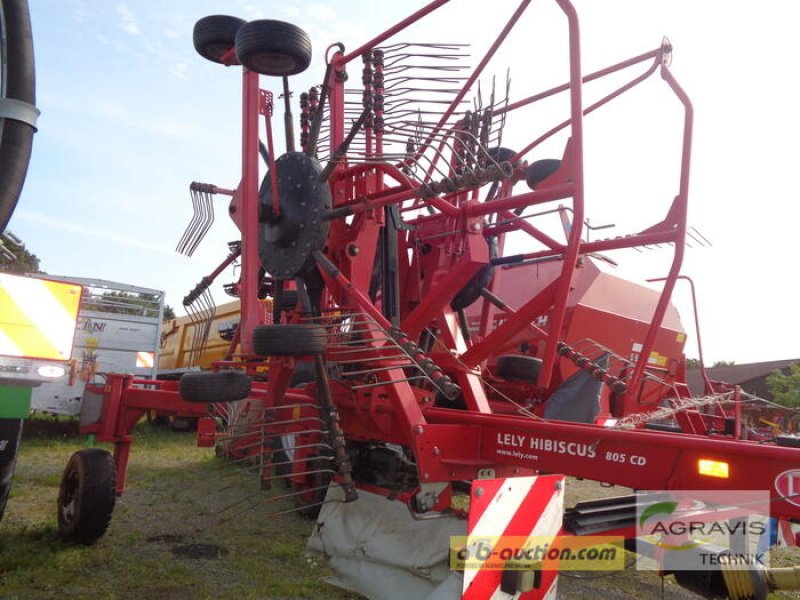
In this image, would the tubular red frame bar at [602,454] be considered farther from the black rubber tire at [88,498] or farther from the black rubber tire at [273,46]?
the black rubber tire at [88,498]

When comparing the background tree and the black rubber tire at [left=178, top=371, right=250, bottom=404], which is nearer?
the black rubber tire at [left=178, top=371, right=250, bottom=404]

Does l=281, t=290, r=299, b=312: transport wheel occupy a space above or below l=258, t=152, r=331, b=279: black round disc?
below

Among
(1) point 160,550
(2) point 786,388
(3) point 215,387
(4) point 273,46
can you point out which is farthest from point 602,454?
(2) point 786,388

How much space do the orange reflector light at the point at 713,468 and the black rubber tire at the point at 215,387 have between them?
2.04 meters

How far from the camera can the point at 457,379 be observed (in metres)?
3.47

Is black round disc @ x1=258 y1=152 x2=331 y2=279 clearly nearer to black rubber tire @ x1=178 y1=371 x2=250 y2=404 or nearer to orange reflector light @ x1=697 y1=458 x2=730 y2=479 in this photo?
black rubber tire @ x1=178 y1=371 x2=250 y2=404

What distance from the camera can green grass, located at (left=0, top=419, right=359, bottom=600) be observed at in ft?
11.0

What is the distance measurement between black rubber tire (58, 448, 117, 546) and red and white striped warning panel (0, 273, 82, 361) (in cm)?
168

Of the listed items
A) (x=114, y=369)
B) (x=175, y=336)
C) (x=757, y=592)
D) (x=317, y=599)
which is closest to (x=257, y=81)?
(x=317, y=599)

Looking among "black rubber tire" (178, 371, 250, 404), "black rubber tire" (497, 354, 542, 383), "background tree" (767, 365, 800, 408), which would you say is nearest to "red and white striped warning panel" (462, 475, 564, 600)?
"black rubber tire" (178, 371, 250, 404)

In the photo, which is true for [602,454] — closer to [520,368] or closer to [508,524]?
[508,524]

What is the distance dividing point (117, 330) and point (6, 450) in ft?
22.1

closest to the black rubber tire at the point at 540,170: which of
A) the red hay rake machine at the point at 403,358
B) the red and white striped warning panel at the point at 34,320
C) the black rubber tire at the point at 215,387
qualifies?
the red hay rake machine at the point at 403,358

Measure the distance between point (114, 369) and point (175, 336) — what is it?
5.64 metres
